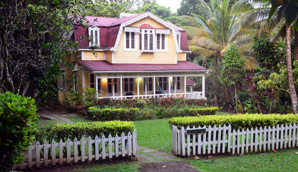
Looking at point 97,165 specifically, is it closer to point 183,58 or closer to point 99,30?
point 99,30

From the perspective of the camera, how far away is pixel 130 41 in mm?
21391

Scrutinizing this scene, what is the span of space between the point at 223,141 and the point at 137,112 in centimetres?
908

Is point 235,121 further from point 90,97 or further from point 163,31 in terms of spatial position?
→ point 163,31

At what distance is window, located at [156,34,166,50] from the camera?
22.5 meters

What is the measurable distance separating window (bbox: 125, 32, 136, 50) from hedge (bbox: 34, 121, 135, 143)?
14.6 m

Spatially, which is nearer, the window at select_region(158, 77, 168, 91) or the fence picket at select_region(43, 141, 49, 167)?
the fence picket at select_region(43, 141, 49, 167)

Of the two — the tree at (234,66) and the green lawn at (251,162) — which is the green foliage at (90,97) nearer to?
the green lawn at (251,162)

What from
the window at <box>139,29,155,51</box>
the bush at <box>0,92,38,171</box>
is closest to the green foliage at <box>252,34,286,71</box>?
the window at <box>139,29,155,51</box>

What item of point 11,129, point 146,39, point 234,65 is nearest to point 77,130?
point 11,129

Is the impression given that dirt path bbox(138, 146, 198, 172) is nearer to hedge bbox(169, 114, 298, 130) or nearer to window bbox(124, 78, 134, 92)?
hedge bbox(169, 114, 298, 130)

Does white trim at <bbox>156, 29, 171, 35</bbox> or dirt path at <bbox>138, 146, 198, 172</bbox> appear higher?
white trim at <bbox>156, 29, 171, 35</bbox>

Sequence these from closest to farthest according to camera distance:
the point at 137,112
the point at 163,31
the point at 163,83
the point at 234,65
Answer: the point at 137,112
the point at 234,65
the point at 163,31
the point at 163,83

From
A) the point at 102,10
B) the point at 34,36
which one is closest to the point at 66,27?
the point at 34,36

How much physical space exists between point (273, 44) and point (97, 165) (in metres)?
16.6
